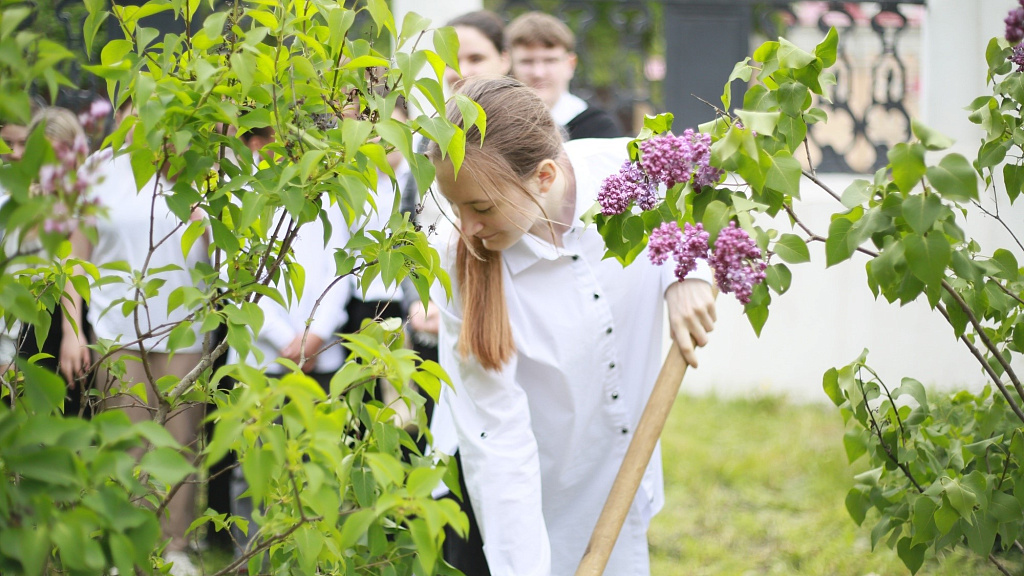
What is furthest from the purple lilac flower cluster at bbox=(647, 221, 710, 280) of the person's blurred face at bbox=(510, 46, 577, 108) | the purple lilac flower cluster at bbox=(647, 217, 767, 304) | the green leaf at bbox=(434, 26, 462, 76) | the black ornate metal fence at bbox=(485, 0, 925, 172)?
the black ornate metal fence at bbox=(485, 0, 925, 172)

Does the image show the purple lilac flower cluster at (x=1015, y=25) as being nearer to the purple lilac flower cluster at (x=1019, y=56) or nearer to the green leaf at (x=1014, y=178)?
the purple lilac flower cluster at (x=1019, y=56)

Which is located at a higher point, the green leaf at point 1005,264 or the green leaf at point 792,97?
the green leaf at point 792,97

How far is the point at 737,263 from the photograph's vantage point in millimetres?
1250

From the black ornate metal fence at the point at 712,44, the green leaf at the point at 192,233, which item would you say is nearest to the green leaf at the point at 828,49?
the green leaf at the point at 192,233

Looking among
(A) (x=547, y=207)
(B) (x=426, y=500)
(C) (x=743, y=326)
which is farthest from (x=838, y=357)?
(B) (x=426, y=500)

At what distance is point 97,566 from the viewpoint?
35.8 inches

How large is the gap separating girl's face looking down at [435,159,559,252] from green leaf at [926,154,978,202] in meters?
0.82

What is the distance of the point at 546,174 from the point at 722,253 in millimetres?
821

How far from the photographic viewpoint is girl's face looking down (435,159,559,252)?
1810mm

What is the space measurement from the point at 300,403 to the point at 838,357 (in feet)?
16.3

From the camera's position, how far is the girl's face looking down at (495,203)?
5.94 ft

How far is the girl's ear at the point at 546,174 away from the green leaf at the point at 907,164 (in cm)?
91

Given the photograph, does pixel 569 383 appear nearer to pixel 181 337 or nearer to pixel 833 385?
pixel 833 385

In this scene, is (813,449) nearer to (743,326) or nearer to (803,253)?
(743,326)
